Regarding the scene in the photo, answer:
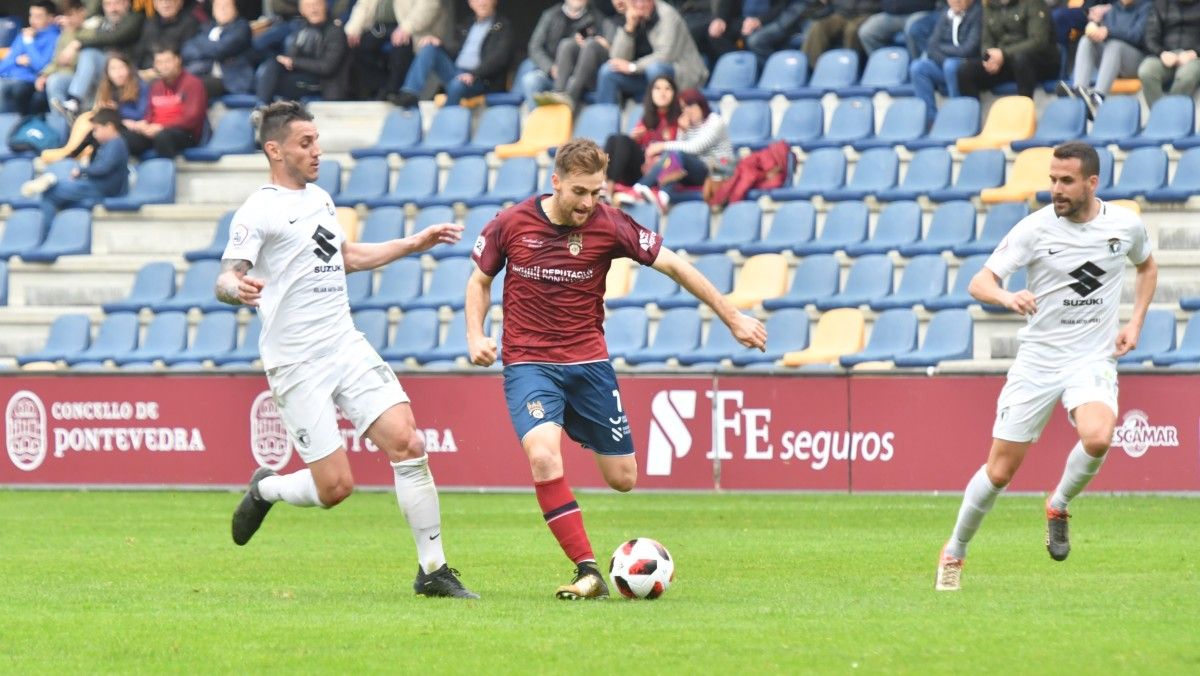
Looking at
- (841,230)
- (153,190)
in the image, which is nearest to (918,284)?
(841,230)

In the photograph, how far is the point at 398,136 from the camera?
25.8 m

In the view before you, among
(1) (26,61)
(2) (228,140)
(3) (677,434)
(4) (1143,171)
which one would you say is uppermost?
(1) (26,61)

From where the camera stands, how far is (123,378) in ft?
68.1

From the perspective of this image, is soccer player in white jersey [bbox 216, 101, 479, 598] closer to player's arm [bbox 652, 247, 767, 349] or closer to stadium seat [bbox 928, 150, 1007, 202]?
player's arm [bbox 652, 247, 767, 349]

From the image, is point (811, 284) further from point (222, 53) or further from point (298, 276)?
point (298, 276)

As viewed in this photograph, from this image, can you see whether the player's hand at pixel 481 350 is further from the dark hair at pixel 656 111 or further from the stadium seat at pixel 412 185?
the stadium seat at pixel 412 185

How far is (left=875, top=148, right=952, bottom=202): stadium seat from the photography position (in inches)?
861

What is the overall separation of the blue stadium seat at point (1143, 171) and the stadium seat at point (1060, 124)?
31.3 inches

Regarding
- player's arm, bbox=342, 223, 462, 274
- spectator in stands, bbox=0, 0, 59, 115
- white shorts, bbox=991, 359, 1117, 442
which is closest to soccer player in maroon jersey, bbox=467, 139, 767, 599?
player's arm, bbox=342, 223, 462, 274

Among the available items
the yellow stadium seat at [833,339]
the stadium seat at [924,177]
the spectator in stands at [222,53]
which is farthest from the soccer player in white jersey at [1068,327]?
the spectator in stands at [222,53]

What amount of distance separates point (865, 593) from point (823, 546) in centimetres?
318

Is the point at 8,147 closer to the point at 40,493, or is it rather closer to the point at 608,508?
the point at 40,493

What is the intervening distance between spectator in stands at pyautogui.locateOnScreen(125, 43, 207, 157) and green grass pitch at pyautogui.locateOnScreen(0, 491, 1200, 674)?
9820 mm

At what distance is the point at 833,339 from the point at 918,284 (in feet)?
3.44
